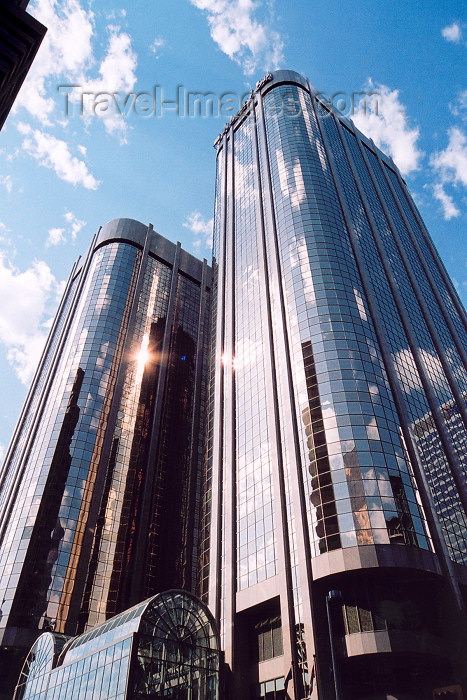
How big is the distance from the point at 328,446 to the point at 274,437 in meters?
11.3

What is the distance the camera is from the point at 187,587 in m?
88.7

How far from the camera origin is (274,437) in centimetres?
7125

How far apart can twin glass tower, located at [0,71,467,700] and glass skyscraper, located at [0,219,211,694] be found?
402 mm

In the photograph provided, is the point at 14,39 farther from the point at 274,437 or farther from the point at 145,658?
the point at 274,437

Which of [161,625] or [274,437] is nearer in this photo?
[161,625]

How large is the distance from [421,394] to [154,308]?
70.3 metres

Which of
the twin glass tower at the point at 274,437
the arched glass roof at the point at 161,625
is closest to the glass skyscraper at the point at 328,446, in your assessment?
the twin glass tower at the point at 274,437

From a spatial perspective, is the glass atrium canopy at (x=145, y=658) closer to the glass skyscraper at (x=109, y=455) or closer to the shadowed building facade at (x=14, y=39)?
the glass skyscraper at (x=109, y=455)

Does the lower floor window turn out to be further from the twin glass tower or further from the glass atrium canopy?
the glass atrium canopy

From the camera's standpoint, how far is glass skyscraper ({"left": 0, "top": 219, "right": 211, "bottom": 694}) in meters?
78.1

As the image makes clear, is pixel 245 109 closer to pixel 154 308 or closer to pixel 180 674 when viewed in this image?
pixel 154 308

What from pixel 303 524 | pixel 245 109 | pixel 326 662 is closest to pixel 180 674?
pixel 326 662

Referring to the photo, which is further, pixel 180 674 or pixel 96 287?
pixel 96 287

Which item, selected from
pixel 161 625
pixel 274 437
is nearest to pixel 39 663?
pixel 161 625
